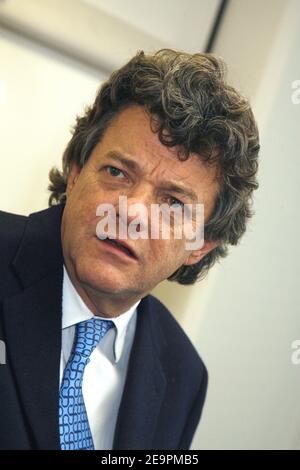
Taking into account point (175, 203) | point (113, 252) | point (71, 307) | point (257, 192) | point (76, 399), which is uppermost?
point (257, 192)

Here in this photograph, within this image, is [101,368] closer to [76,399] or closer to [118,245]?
[76,399]

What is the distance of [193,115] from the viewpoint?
0.83 m

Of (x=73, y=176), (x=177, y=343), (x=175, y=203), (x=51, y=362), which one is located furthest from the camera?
(x=177, y=343)

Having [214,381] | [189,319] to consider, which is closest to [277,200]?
[189,319]

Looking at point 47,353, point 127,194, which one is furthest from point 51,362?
point 127,194

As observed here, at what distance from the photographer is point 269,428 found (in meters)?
1.25

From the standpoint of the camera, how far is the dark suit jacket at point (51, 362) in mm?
726

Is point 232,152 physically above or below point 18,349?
above

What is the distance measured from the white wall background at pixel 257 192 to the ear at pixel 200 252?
149mm

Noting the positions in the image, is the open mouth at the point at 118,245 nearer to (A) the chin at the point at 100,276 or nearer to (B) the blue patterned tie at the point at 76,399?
(A) the chin at the point at 100,276

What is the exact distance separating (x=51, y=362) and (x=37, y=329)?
5cm

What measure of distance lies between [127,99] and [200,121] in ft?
0.47

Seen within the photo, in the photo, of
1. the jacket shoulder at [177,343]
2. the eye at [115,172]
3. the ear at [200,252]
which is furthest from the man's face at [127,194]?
the jacket shoulder at [177,343]
